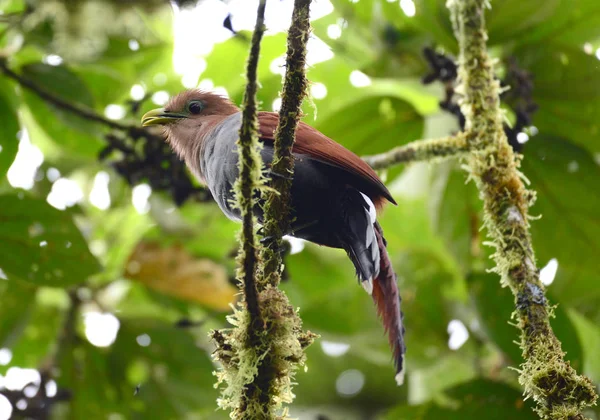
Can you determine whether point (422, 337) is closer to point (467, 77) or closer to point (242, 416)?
point (467, 77)

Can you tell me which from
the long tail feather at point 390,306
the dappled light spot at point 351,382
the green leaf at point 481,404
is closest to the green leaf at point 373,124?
the long tail feather at point 390,306

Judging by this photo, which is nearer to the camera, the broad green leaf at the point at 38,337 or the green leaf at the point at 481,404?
the green leaf at the point at 481,404

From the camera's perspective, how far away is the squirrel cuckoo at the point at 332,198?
2.38 meters

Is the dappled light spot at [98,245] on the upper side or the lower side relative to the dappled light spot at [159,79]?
lower

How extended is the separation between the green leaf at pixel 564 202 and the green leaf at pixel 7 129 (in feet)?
7.79

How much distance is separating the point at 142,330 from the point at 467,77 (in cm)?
244

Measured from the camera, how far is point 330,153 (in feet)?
7.84

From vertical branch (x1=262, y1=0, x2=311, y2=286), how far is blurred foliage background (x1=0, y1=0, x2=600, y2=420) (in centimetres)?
27

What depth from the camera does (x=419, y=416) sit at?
3.10 metres

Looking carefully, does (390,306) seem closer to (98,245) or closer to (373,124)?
(373,124)

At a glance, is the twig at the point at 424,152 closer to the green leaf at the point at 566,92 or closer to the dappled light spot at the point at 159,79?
the green leaf at the point at 566,92

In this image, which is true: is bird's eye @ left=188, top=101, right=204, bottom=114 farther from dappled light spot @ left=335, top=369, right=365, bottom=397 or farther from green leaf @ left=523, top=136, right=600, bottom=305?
dappled light spot @ left=335, top=369, right=365, bottom=397

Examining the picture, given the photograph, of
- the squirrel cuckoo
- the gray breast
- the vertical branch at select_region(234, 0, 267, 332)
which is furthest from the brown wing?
the vertical branch at select_region(234, 0, 267, 332)

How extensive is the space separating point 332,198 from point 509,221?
0.63 metres
